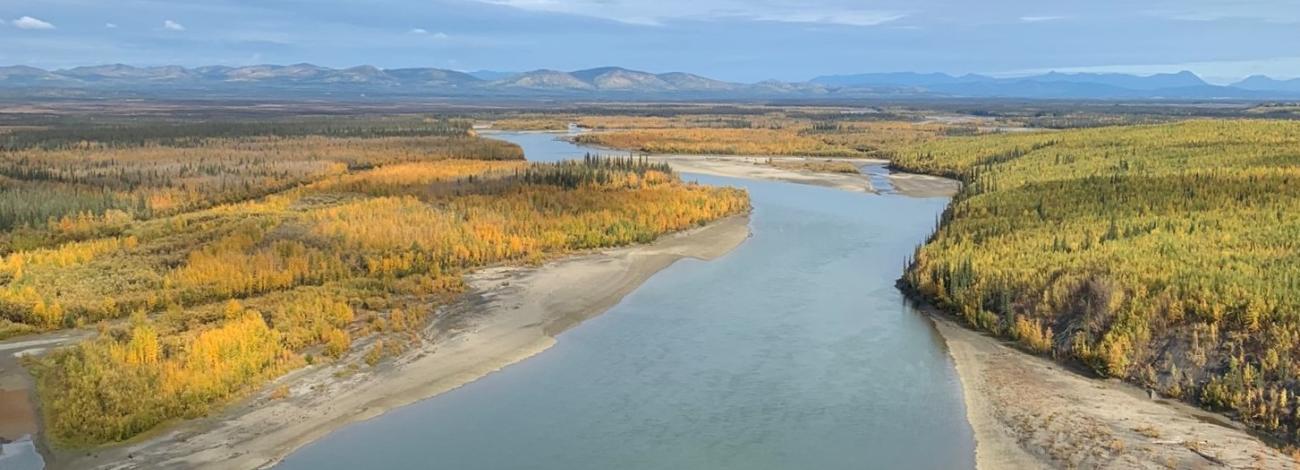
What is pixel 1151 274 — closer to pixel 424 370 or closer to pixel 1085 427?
pixel 1085 427

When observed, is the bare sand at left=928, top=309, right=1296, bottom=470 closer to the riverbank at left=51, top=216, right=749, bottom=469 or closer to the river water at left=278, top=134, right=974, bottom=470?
the river water at left=278, top=134, right=974, bottom=470

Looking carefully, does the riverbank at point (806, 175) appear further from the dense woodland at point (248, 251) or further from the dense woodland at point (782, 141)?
the dense woodland at point (248, 251)

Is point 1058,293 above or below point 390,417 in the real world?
above

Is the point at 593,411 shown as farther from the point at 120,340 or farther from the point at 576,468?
the point at 120,340

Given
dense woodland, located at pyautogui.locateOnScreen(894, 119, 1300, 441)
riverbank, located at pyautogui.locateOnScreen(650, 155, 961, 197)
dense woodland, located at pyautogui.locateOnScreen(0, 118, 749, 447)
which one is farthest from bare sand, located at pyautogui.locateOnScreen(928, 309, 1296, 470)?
riverbank, located at pyautogui.locateOnScreen(650, 155, 961, 197)

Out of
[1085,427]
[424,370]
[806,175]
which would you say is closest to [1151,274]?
[1085,427]

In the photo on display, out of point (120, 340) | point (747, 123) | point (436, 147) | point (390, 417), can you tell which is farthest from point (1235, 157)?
point (747, 123)
